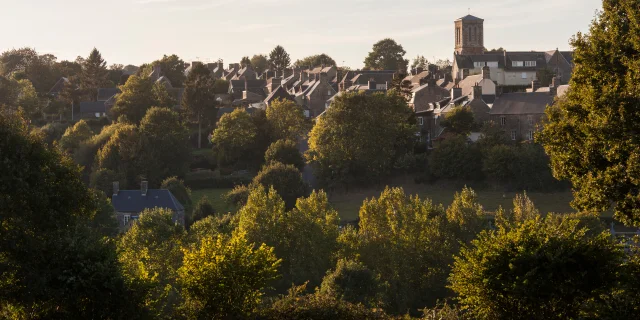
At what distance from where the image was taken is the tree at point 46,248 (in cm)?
2384

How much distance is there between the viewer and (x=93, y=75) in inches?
4417

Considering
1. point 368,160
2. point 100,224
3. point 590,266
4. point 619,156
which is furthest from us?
point 368,160

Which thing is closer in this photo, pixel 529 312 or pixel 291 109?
pixel 529 312

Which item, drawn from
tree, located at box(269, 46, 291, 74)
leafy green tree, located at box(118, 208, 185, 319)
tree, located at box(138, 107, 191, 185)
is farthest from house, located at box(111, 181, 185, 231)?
tree, located at box(269, 46, 291, 74)

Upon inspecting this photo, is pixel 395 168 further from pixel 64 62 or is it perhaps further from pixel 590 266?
pixel 64 62

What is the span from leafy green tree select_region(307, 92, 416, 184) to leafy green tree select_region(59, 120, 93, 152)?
21845 millimetres

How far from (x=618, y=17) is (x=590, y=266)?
7.59m

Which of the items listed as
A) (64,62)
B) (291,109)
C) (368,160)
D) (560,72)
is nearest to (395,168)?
(368,160)

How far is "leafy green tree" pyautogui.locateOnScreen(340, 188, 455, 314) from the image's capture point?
47.9m

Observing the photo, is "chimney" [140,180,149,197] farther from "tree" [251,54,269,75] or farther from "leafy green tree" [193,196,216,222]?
"tree" [251,54,269,75]

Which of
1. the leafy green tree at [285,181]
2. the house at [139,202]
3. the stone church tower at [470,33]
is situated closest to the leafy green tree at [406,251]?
the leafy green tree at [285,181]

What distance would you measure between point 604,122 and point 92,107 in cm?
8377

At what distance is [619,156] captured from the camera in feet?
83.6

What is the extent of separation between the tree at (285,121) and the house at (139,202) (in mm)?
17677
